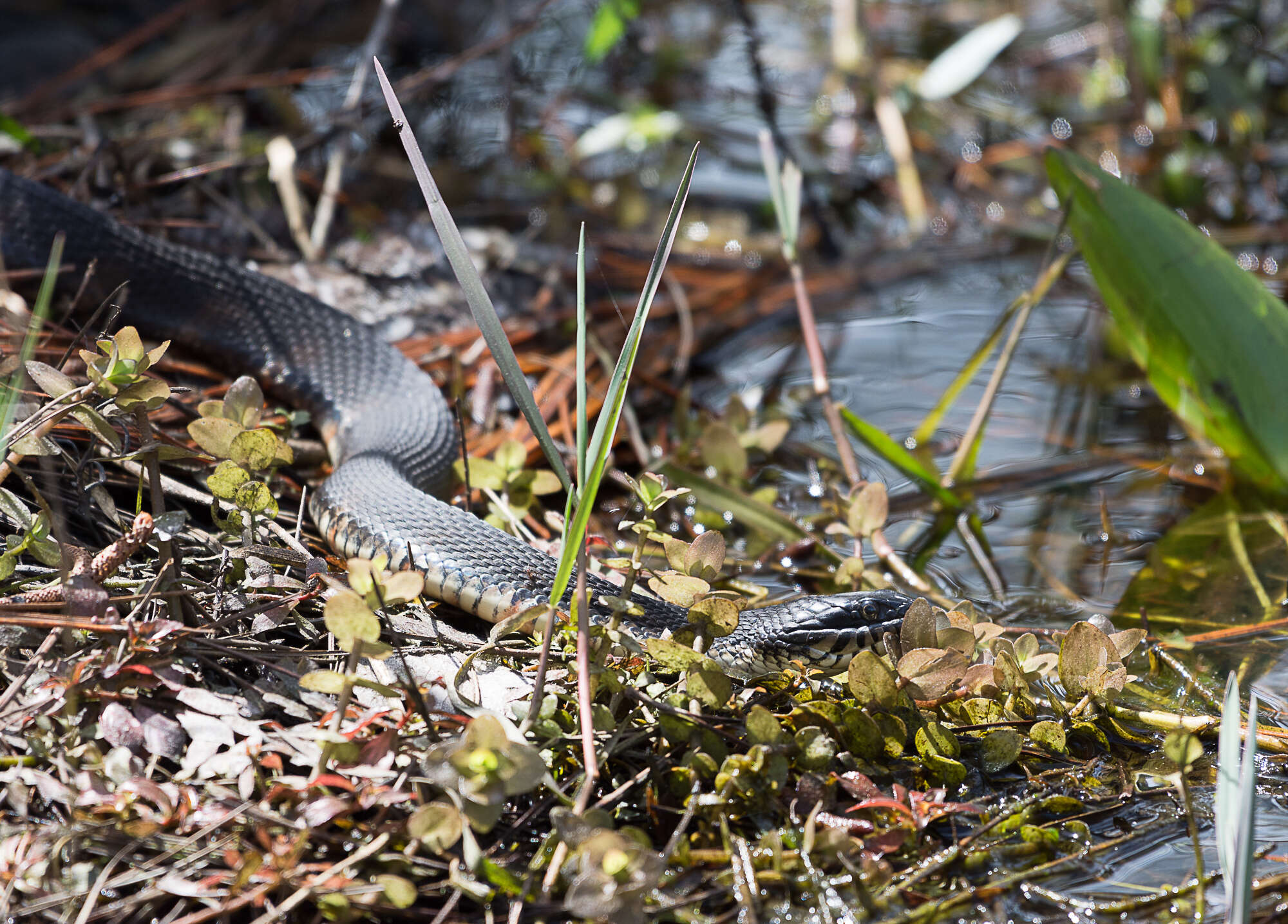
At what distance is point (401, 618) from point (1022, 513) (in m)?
2.27

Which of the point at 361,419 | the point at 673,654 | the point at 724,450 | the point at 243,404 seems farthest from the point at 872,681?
the point at 361,419

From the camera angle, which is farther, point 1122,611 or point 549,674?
point 1122,611

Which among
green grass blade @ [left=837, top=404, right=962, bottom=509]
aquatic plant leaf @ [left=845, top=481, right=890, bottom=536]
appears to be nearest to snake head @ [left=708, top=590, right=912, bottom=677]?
aquatic plant leaf @ [left=845, top=481, right=890, bottom=536]

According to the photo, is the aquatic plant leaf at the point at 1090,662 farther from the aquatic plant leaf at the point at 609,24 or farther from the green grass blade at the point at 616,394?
the aquatic plant leaf at the point at 609,24

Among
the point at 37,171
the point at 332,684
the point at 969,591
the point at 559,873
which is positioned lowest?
the point at 969,591

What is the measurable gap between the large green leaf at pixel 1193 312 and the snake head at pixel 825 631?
1.49 metres

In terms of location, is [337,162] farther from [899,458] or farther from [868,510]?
[868,510]

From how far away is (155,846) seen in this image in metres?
1.89

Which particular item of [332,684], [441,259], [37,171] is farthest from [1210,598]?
[37,171]

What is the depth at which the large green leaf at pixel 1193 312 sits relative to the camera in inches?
136

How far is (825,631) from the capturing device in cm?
279

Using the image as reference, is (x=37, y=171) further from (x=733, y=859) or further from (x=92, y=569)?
(x=733, y=859)

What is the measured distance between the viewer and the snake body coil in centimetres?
285

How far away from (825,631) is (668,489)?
2.76 feet
